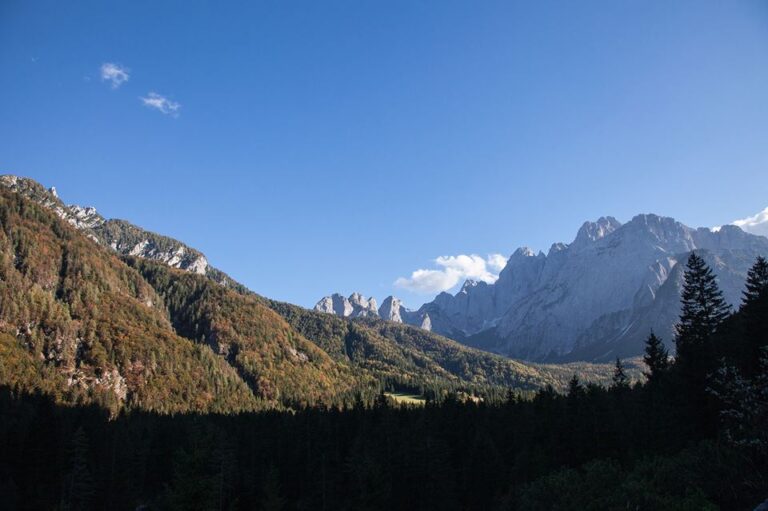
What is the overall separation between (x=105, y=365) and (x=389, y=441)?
6515 inches

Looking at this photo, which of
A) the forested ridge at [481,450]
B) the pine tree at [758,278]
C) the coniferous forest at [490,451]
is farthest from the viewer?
the pine tree at [758,278]

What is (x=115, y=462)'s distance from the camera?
93.8 meters

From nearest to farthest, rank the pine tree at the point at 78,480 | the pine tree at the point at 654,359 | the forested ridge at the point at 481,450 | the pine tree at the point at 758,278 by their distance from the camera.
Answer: the forested ridge at the point at 481,450
the pine tree at the point at 758,278
the pine tree at the point at 78,480
the pine tree at the point at 654,359

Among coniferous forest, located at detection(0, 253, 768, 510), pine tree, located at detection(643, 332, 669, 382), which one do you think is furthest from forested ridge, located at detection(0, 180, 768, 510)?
pine tree, located at detection(643, 332, 669, 382)

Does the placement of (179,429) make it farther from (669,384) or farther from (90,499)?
(669,384)

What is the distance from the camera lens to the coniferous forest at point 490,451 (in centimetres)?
2381

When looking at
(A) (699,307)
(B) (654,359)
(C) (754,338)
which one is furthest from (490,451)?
(C) (754,338)

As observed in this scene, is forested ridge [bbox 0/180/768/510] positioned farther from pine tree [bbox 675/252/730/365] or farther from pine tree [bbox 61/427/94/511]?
pine tree [bbox 61/427/94/511]

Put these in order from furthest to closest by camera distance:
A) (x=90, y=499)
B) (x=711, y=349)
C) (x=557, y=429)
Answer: (x=90, y=499) → (x=557, y=429) → (x=711, y=349)

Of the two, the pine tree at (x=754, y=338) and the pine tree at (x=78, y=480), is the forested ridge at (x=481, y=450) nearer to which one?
the pine tree at (x=754, y=338)

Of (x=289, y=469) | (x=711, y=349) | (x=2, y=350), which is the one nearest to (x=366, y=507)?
(x=289, y=469)

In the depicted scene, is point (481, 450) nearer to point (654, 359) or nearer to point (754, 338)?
point (654, 359)

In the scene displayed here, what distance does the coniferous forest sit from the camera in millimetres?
23812

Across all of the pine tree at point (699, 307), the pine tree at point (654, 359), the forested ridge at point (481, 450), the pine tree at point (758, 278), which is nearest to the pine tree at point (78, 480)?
the forested ridge at point (481, 450)
